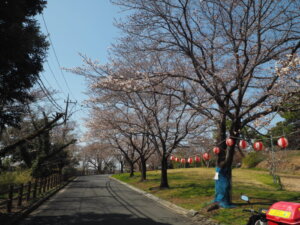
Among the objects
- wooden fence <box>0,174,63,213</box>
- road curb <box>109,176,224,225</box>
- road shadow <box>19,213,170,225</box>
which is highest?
wooden fence <box>0,174,63,213</box>

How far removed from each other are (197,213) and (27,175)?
1624cm

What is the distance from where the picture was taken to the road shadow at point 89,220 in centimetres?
869

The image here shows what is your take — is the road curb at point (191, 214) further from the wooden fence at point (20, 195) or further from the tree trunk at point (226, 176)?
the wooden fence at point (20, 195)

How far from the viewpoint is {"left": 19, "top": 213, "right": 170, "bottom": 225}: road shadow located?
8.69 m

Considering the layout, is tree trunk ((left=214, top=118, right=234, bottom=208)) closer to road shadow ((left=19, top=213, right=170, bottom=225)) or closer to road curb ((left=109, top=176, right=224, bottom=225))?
road curb ((left=109, top=176, right=224, bottom=225))

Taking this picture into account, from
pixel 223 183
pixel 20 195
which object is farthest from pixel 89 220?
pixel 223 183

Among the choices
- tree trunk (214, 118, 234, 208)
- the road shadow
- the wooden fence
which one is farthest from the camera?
tree trunk (214, 118, 234, 208)

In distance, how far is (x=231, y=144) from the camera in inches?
392

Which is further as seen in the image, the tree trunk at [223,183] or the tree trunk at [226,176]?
the tree trunk at [223,183]

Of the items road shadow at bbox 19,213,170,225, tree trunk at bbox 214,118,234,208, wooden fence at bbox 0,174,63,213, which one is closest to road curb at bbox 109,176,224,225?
tree trunk at bbox 214,118,234,208

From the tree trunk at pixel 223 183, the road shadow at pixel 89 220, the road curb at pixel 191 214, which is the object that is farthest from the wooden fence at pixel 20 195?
the tree trunk at pixel 223 183

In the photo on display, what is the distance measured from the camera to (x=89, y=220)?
905cm

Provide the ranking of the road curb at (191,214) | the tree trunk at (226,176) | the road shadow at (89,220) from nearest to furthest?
the road shadow at (89,220)
the road curb at (191,214)
the tree trunk at (226,176)

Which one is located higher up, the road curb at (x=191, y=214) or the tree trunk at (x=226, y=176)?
the tree trunk at (x=226, y=176)
